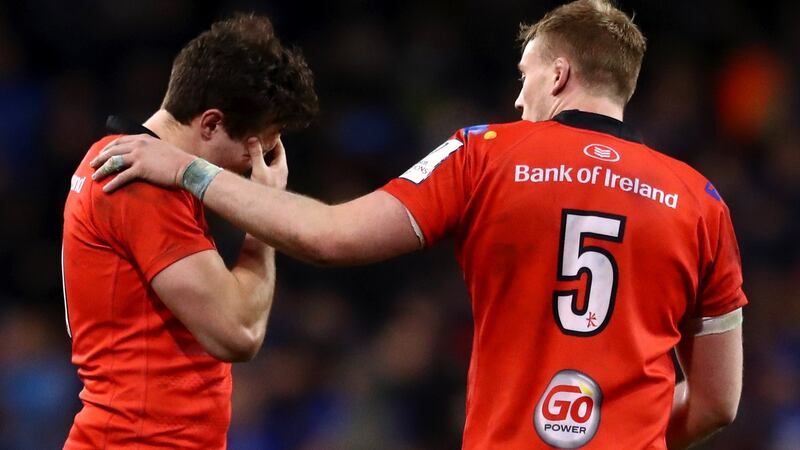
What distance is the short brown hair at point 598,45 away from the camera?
2947 millimetres

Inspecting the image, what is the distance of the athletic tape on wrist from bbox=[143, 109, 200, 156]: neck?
0.37 meters

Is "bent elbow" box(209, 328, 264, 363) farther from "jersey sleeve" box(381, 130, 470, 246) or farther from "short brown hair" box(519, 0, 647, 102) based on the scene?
"short brown hair" box(519, 0, 647, 102)

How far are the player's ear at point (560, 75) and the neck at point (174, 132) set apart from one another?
1033mm

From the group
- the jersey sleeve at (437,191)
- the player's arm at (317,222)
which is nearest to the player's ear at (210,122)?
the player's arm at (317,222)

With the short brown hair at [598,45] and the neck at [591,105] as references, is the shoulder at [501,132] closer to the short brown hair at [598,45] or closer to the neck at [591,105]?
the neck at [591,105]

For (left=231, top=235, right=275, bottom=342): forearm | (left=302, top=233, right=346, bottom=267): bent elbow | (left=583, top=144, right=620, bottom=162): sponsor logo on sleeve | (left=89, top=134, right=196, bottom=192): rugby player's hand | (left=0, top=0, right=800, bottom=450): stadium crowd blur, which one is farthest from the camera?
(left=0, top=0, right=800, bottom=450): stadium crowd blur

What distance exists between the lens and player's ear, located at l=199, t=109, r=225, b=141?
10.6ft

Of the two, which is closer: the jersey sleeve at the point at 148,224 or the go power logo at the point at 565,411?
the go power logo at the point at 565,411

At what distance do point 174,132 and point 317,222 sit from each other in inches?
30.9

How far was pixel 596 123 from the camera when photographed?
2.85 m

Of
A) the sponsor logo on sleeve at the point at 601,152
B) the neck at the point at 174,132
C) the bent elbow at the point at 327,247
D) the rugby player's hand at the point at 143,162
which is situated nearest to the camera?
the bent elbow at the point at 327,247

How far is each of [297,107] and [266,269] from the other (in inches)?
19.9

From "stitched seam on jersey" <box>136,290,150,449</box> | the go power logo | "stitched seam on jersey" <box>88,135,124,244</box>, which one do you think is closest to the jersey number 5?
the go power logo

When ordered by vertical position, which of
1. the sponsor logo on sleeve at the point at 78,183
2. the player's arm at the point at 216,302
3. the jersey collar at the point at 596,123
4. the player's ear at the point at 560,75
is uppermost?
the player's ear at the point at 560,75
